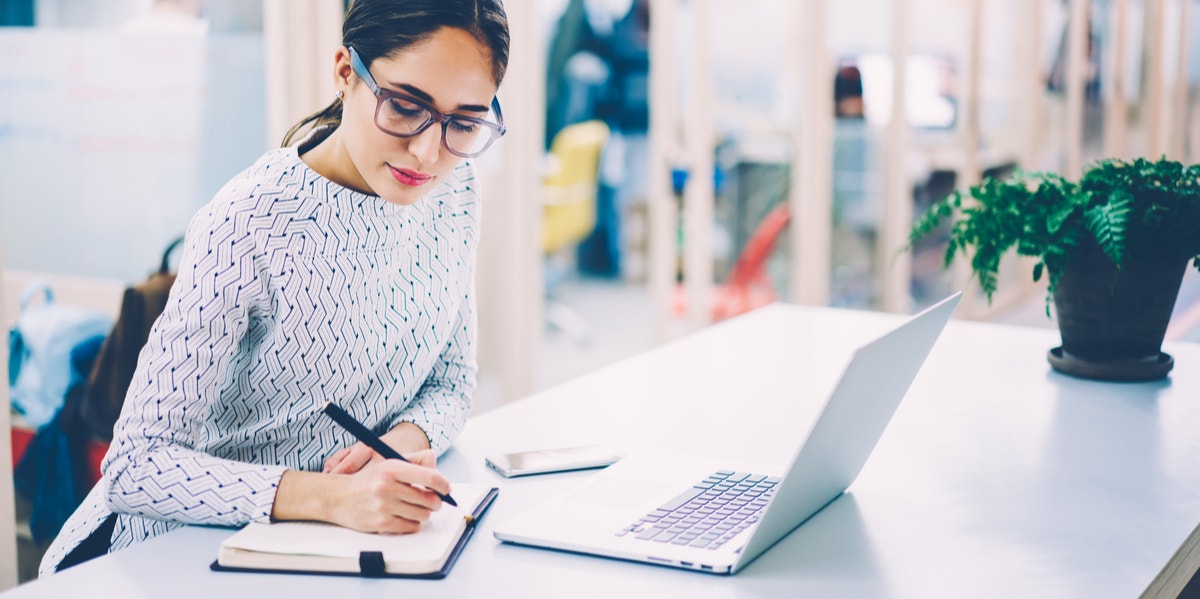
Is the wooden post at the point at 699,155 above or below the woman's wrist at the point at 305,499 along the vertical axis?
above

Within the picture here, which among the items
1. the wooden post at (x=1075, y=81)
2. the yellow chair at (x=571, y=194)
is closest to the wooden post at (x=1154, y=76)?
the wooden post at (x=1075, y=81)

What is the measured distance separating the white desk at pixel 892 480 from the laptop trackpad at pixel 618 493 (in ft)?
0.20

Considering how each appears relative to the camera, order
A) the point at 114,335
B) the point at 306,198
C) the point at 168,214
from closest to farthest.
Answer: the point at 306,198 < the point at 114,335 < the point at 168,214

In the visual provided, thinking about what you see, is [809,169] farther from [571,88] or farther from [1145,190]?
[1145,190]

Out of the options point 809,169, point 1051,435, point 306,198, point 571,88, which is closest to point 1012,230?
point 1051,435

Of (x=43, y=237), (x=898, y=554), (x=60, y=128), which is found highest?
(x=60, y=128)

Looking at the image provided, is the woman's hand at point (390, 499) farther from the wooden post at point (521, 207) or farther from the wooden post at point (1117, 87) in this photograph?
the wooden post at point (1117, 87)

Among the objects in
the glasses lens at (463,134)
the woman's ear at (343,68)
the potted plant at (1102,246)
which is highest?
the woman's ear at (343,68)

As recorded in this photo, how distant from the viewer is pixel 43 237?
256cm

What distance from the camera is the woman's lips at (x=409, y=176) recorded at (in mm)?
1321

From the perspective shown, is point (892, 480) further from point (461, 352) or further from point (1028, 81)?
point (1028, 81)

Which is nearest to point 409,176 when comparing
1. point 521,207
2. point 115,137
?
point 115,137

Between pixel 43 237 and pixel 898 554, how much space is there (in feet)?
6.82

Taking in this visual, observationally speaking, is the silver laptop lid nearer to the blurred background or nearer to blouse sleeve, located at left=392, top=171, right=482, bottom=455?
blouse sleeve, located at left=392, top=171, right=482, bottom=455
